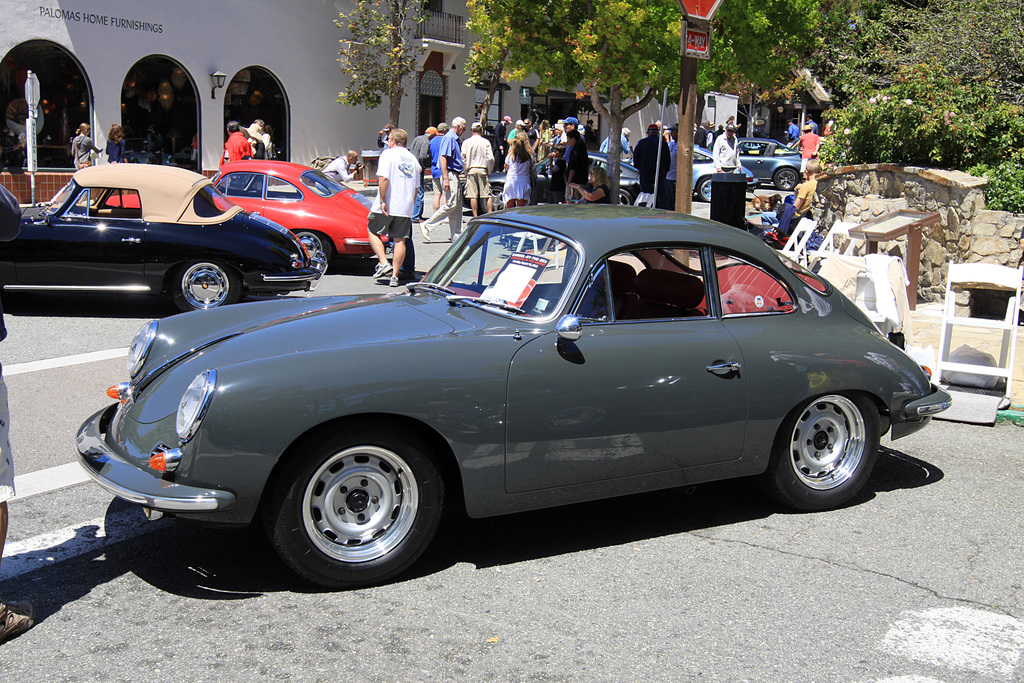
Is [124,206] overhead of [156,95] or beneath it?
beneath

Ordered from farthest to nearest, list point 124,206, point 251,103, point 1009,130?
point 251,103 < point 1009,130 < point 124,206

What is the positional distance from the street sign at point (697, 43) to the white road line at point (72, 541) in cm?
633

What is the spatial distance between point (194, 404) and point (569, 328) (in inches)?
61.8

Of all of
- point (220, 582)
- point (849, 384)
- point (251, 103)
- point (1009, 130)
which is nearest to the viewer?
point (220, 582)

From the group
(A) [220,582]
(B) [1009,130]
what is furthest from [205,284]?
(B) [1009,130]

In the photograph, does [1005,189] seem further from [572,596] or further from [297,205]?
[572,596]

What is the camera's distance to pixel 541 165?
18688 mm

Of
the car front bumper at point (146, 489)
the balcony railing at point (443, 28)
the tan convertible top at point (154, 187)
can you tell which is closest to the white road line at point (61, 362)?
the tan convertible top at point (154, 187)

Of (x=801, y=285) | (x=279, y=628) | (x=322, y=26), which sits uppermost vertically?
(x=322, y=26)

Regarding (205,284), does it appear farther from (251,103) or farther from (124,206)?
(251,103)

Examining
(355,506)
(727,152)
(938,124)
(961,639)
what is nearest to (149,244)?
(355,506)

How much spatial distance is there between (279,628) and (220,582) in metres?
0.50

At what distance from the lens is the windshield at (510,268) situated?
445 cm

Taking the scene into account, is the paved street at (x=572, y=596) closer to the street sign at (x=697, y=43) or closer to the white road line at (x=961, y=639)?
the white road line at (x=961, y=639)
